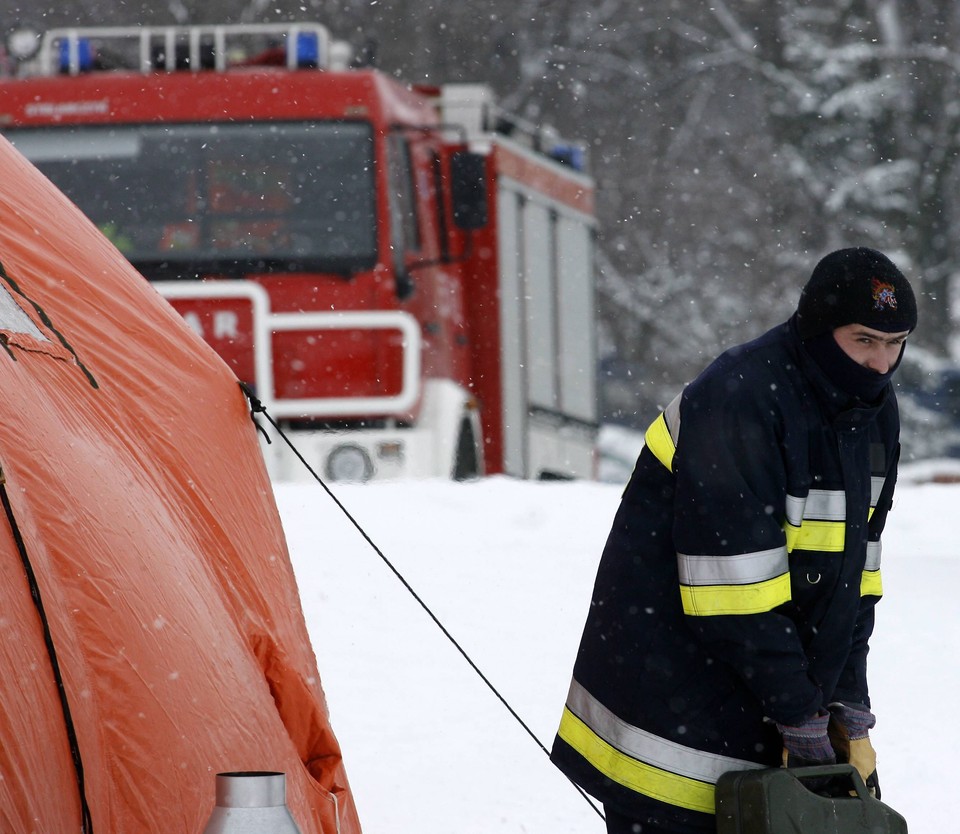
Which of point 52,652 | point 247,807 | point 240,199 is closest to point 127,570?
point 52,652

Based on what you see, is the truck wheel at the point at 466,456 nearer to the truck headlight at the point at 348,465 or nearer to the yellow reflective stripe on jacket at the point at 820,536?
the truck headlight at the point at 348,465

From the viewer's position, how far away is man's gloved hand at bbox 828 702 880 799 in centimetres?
326

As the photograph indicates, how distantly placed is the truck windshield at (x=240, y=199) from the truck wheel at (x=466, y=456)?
1396mm

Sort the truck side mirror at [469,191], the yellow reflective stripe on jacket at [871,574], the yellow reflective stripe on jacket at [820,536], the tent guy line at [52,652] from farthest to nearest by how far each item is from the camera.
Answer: the truck side mirror at [469,191] → the yellow reflective stripe on jacket at [871,574] → the yellow reflective stripe on jacket at [820,536] → the tent guy line at [52,652]

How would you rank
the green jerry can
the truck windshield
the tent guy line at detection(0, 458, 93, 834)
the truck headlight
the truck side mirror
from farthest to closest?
the truck side mirror < the truck windshield < the truck headlight < the green jerry can < the tent guy line at detection(0, 458, 93, 834)

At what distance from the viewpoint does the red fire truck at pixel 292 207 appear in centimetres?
820

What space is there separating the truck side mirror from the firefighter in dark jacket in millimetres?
5760

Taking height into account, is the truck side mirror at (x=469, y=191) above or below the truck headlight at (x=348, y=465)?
above

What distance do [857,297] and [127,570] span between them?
1.38 m

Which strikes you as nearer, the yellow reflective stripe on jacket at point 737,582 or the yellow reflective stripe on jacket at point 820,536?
the yellow reflective stripe on jacket at point 737,582

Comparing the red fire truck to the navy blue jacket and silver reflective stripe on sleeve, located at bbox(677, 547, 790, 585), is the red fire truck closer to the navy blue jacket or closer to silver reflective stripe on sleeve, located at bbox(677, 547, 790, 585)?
the navy blue jacket

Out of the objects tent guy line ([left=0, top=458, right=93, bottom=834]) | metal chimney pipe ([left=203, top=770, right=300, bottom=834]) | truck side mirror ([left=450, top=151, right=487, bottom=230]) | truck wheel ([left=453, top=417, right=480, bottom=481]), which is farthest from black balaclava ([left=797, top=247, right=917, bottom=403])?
truck wheel ([left=453, top=417, right=480, bottom=481])

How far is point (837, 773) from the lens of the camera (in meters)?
3.16

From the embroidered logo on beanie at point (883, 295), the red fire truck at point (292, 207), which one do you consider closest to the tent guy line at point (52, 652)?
the embroidered logo on beanie at point (883, 295)
